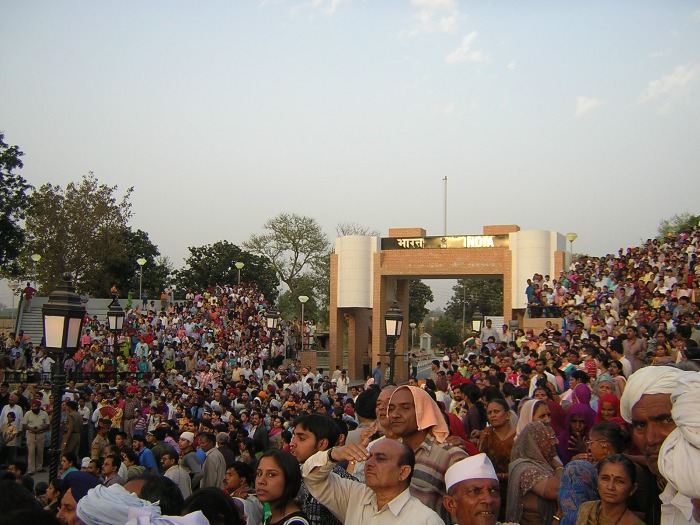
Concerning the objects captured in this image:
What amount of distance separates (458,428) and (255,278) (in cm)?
5182

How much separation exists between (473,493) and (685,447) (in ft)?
4.48

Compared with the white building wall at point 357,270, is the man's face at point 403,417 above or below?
below

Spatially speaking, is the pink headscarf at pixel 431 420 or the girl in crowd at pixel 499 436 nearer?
the pink headscarf at pixel 431 420

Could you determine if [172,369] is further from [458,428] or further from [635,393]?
[635,393]

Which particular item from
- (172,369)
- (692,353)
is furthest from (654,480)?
(172,369)

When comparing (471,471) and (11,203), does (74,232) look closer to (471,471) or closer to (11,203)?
(11,203)

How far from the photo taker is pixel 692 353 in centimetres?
750

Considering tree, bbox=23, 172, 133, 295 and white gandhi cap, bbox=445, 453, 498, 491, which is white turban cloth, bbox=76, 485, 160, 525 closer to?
white gandhi cap, bbox=445, 453, 498, 491

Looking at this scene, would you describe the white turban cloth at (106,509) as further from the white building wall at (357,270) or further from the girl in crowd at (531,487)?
the white building wall at (357,270)

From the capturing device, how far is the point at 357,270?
33938 millimetres

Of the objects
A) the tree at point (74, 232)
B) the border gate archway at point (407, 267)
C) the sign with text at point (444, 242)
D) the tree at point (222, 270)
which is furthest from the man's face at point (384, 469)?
the tree at point (222, 270)

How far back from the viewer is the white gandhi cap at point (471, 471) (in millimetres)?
3840

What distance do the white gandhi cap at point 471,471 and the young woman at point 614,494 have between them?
59cm

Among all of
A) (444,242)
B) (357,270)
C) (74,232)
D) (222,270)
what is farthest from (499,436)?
(222,270)
